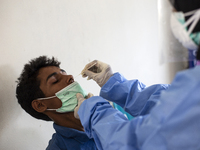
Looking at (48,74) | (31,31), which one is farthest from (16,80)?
(31,31)

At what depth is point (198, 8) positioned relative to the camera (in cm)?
60

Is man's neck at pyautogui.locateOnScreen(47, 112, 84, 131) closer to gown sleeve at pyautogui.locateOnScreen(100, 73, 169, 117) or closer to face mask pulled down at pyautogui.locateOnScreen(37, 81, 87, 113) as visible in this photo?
face mask pulled down at pyautogui.locateOnScreen(37, 81, 87, 113)

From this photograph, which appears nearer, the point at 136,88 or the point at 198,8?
the point at 198,8

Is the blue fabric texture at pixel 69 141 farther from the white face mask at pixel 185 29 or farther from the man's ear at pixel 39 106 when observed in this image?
the white face mask at pixel 185 29

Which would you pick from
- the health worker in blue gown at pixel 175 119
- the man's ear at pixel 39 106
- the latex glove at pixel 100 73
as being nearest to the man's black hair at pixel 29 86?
the man's ear at pixel 39 106

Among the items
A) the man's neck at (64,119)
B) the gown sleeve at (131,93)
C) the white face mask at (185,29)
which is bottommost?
the man's neck at (64,119)

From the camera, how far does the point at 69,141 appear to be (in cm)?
129

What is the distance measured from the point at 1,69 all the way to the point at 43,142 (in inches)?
23.7

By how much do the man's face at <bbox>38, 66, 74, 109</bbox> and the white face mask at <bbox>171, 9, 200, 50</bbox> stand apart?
795 mm

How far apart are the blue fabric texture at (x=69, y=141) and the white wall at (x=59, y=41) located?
9.2 inches

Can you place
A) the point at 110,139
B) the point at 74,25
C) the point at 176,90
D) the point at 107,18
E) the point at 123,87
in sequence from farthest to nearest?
the point at 107,18 → the point at 74,25 → the point at 123,87 → the point at 110,139 → the point at 176,90

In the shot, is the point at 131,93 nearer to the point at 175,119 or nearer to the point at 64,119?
the point at 64,119

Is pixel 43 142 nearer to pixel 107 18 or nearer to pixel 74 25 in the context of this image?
pixel 74 25

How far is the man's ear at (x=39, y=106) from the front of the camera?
A: 1.26 metres
